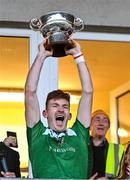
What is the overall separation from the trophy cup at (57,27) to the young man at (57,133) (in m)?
0.06

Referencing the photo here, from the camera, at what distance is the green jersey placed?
498cm

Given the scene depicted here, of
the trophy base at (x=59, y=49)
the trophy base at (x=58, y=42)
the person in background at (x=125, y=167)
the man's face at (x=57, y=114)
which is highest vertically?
the trophy base at (x=58, y=42)

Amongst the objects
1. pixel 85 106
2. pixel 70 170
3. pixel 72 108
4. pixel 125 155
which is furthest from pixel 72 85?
pixel 70 170

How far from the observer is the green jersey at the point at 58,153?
4.98 m

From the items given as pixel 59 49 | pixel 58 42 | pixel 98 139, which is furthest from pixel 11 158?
pixel 58 42

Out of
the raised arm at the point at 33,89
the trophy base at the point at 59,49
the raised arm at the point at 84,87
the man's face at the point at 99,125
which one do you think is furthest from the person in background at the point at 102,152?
the trophy base at the point at 59,49

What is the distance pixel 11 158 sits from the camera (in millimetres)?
6293

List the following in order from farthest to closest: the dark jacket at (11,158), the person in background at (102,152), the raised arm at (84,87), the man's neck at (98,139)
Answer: the man's neck at (98,139) < the person in background at (102,152) < the dark jacket at (11,158) < the raised arm at (84,87)

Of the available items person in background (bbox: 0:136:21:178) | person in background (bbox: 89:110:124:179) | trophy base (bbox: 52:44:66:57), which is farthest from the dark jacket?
trophy base (bbox: 52:44:66:57)

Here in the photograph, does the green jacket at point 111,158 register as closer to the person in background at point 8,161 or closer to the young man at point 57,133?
the person in background at point 8,161

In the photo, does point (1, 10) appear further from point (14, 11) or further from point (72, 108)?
point (72, 108)

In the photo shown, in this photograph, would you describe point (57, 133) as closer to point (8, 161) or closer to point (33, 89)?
point (33, 89)

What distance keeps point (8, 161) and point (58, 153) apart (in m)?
1.13

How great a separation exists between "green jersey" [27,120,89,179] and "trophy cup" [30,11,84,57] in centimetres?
62
